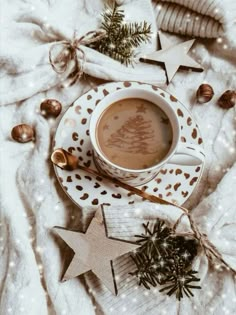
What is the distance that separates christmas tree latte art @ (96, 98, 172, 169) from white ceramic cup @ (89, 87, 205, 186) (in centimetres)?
1

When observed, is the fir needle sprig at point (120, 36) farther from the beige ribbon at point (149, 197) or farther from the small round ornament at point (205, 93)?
the beige ribbon at point (149, 197)

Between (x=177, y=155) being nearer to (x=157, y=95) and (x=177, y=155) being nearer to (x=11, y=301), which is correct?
(x=157, y=95)

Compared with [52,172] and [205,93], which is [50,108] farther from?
[205,93]

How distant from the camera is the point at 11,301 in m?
0.93

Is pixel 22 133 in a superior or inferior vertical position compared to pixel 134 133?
inferior

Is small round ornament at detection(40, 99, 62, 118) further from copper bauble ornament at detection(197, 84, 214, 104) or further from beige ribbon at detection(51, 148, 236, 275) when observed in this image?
copper bauble ornament at detection(197, 84, 214, 104)

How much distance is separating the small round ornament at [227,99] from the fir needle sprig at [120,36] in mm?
216

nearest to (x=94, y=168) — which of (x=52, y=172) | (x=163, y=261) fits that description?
(x=52, y=172)

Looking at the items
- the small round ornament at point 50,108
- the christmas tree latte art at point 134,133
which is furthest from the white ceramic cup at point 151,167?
the small round ornament at point 50,108

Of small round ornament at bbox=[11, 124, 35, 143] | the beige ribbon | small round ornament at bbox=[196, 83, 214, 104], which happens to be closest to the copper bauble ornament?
small round ornament at bbox=[196, 83, 214, 104]

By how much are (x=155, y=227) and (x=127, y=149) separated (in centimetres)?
16

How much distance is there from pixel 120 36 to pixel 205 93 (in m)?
0.23

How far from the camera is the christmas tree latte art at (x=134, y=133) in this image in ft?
3.14

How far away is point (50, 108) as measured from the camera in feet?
3.45
